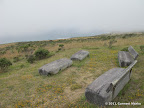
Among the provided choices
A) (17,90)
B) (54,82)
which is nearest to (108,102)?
(54,82)

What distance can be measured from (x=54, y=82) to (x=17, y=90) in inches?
92.1

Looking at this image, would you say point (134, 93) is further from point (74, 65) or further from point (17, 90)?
point (17, 90)

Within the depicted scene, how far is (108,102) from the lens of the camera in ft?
13.2

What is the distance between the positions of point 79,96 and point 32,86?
3.32 metres

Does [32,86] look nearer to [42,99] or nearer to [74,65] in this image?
[42,99]

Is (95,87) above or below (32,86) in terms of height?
above

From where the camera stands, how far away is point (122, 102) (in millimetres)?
4125

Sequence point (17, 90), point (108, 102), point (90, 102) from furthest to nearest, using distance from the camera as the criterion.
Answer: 1. point (17, 90)
2. point (90, 102)
3. point (108, 102)

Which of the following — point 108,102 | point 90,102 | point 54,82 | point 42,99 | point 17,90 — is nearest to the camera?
point 108,102

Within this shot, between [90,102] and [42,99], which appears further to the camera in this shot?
[42,99]

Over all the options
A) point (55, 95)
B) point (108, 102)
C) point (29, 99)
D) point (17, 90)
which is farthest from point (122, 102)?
point (17, 90)

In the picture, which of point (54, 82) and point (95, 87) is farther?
point (54, 82)

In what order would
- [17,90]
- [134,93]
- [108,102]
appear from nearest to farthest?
[108,102] < [134,93] < [17,90]

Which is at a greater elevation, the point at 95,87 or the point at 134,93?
the point at 95,87
